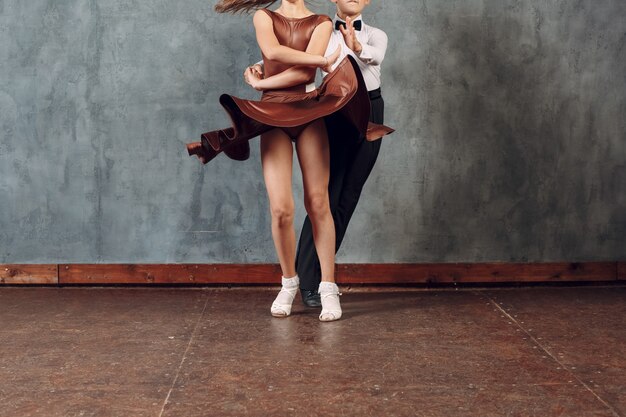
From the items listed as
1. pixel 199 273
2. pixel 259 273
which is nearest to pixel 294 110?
pixel 259 273

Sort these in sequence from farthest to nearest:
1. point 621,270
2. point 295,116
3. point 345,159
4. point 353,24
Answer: point 621,270, point 345,159, point 353,24, point 295,116

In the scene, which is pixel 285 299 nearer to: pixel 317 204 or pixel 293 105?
pixel 317 204

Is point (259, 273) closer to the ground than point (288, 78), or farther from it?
closer to the ground

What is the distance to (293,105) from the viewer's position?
10.9ft

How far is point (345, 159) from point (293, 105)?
0.50m

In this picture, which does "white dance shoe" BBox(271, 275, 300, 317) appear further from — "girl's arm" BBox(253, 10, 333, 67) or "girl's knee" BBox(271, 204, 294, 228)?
"girl's arm" BBox(253, 10, 333, 67)

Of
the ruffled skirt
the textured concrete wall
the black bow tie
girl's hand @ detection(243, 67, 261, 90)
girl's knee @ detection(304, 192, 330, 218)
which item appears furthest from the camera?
the textured concrete wall

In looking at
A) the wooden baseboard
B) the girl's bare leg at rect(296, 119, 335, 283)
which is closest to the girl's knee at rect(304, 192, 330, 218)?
the girl's bare leg at rect(296, 119, 335, 283)

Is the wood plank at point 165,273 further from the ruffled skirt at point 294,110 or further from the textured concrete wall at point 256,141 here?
the ruffled skirt at point 294,110

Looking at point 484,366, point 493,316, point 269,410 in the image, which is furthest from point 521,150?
point 269,410

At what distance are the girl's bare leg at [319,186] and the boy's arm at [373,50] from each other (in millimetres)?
372

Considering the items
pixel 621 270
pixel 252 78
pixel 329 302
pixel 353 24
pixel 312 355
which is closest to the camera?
pixel 312 355

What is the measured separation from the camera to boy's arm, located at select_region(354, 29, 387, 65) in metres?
3.54

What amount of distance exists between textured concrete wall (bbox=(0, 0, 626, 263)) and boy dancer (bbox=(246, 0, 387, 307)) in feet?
1.99
